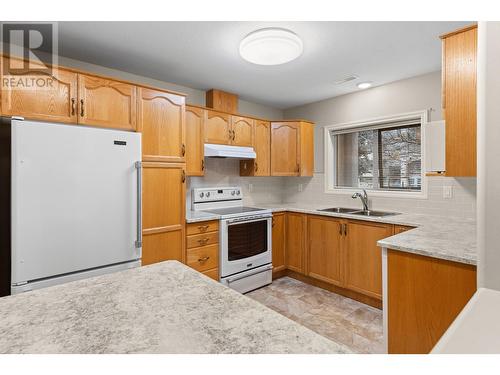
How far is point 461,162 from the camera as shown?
5.08 feet

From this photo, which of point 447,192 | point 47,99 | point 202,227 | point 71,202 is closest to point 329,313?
point 202,227

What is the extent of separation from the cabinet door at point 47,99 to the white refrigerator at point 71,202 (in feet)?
0.52

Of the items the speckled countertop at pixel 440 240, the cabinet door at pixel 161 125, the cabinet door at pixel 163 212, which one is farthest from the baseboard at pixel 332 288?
the cabinet door at pixel 161 125

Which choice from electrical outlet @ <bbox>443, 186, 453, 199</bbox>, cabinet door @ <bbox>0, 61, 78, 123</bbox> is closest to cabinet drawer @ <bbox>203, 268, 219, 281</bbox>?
cabinet door @ <bbox>0, 61, 78, 123</bbox>

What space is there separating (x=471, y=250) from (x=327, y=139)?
2.56m

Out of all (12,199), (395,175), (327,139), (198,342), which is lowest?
(198,342)

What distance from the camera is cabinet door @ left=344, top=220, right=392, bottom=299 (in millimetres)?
2582

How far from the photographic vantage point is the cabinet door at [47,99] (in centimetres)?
171

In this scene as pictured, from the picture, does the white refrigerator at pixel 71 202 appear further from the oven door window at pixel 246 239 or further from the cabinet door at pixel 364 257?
the cabinet door at pixel 364 257

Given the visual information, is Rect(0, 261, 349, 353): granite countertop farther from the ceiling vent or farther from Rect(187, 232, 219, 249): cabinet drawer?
the ceiling vent
